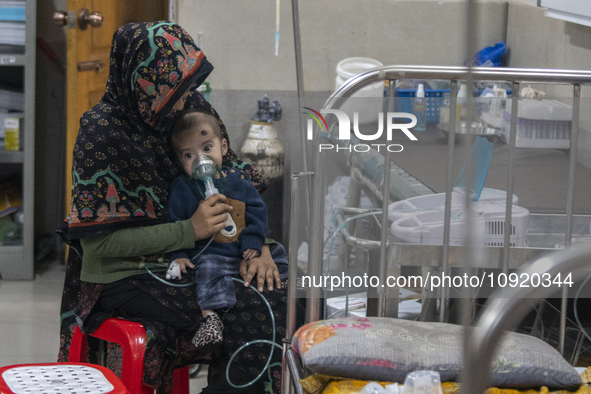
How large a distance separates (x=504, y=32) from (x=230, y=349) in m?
2.36

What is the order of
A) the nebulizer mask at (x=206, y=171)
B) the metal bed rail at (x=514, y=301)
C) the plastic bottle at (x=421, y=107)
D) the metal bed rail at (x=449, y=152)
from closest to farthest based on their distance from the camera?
the metal bed rail at (x=514, y=301) < the metal bed rail at (x=449, y=152) < the nebulizer mask at (x=206, y=171) < the plastic bottle at (x=421, y=107)

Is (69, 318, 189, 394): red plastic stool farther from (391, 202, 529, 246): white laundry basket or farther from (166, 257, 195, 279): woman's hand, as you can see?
(391, 202, 529, 246): white laundry basket

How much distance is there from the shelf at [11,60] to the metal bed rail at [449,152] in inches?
79.2

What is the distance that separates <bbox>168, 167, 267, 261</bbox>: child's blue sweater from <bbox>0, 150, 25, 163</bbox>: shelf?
1631 millimetres

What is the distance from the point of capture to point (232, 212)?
159cm

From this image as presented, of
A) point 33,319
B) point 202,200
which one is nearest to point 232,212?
point 202,200

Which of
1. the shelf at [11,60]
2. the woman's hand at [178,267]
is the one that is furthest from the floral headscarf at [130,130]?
the shelf at [11,60]

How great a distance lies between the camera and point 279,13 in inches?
111

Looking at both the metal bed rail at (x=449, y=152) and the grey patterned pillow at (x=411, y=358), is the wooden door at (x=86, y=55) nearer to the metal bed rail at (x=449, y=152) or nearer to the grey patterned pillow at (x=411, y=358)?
the metal bed rail at (x=449, y=152)

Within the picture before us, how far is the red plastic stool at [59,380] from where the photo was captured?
3.74ft

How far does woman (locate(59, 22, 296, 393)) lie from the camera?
1.37 metres

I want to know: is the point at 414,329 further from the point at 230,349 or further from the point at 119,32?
the point at 119,32

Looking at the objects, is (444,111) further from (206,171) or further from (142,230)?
(142,230)

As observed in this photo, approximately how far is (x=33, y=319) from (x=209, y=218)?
1.39 meters
